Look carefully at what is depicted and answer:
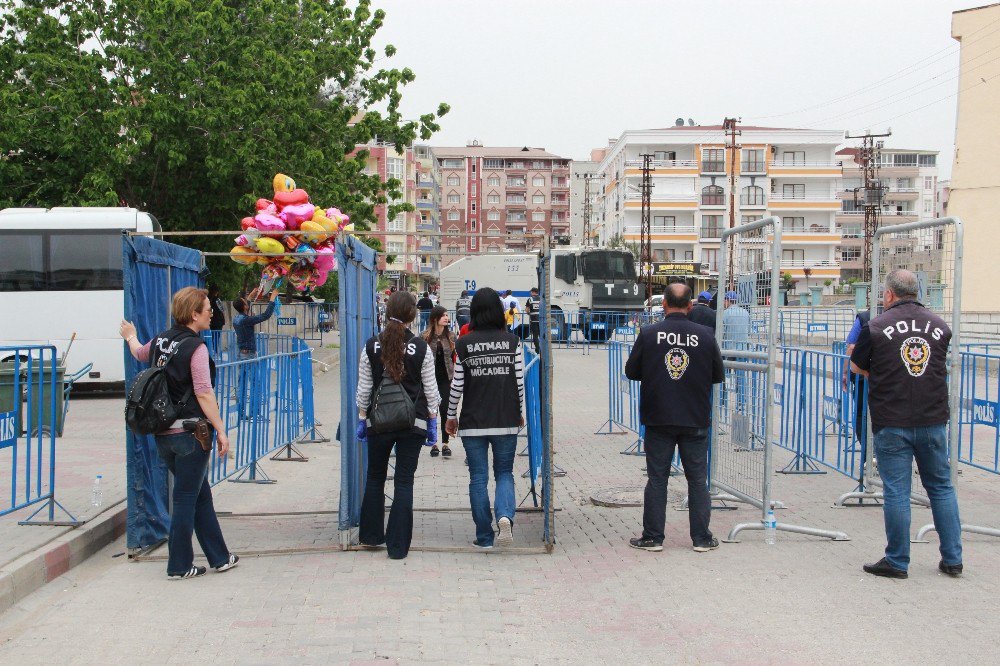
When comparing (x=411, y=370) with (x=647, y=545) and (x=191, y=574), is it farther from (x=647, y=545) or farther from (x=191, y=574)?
(x=647, y=545)

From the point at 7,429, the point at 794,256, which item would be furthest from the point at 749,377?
the point at 794,256

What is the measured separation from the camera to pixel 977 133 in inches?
1173

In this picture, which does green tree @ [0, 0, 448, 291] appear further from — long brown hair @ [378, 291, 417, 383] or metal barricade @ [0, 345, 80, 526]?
long brown hair @ [378, 291, 417, 383]

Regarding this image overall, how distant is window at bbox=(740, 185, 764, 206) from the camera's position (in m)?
82.1

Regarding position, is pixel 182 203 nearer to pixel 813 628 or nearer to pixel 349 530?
pixel 349 530

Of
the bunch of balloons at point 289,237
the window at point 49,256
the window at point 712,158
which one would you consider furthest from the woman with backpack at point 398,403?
the window at point 712,158

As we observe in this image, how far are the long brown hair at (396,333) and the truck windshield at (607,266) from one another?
1279 inches

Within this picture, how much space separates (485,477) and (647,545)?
4.32 ft

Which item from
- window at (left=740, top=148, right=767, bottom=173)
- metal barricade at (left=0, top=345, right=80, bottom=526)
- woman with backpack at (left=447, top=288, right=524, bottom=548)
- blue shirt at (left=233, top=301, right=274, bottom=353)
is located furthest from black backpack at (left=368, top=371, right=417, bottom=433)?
window at (left=740, top=148, right=767, bottom=173)

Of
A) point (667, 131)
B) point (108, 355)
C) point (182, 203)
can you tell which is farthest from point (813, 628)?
point (667, 131)

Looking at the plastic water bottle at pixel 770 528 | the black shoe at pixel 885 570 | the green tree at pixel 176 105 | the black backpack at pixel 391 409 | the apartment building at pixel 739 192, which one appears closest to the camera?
the black shoe at pixel 885 570

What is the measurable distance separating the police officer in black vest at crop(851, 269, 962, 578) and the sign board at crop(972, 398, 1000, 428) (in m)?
1.93

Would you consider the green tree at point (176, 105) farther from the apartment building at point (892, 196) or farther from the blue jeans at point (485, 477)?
the apartment building at point (892, 196)

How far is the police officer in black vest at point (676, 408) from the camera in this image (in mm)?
6953
